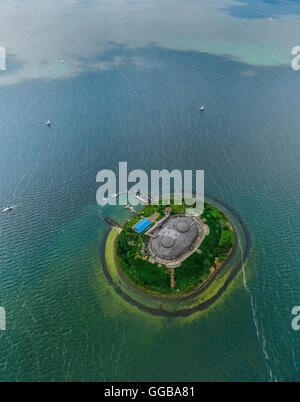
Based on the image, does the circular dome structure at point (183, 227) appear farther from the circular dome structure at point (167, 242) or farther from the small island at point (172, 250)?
the circular dome structure at point (167, 242)

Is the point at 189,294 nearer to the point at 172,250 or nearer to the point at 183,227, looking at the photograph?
the point at 172,250

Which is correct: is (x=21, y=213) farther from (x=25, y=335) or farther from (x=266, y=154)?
(x=266, y=154)

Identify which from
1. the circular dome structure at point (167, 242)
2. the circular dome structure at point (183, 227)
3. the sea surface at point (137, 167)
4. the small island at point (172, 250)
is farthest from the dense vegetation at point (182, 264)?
the sea surface at point (137, 167)

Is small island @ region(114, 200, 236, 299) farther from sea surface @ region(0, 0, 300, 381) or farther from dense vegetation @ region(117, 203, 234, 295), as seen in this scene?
sea surface @ region(0, 0, 300, 381)

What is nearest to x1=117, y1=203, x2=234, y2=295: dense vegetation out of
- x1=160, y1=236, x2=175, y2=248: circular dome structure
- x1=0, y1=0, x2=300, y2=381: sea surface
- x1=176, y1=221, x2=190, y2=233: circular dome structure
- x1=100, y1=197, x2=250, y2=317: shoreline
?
x1=100, y1=197, x2=250, y2=317: shoreline

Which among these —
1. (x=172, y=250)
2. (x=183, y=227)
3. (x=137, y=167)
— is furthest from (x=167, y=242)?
(x=137, y=167)

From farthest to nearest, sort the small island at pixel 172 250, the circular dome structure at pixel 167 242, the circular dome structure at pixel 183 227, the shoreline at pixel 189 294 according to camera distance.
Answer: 1. the circular dome structure at pixel 183 227
2. the circular dome structure at pixel 167 242
3. the small island at pixel 172 250
4. the shoreline at pixel 189 294
